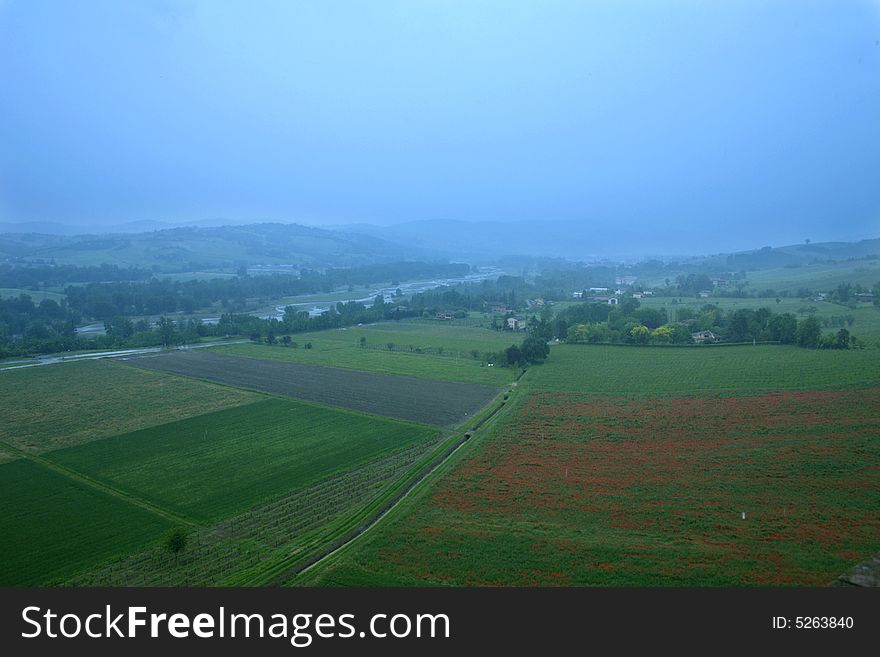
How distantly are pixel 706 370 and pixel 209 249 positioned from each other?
436 feet

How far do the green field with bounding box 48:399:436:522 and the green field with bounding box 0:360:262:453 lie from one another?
148cm

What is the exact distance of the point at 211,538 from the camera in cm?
1386

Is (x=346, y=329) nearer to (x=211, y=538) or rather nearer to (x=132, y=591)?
(x=211, y=538)

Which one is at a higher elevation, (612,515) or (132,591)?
(132,591)

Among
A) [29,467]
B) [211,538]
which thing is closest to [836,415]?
[211,538]

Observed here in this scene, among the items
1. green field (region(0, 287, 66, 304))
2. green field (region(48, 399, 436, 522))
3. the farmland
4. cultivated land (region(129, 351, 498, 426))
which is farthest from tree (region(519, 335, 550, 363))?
green field (region(0, 287, 66, 304))

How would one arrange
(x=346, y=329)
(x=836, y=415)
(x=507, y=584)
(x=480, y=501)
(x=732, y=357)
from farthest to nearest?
(x=346, y=329), (x=732, y=357), (x=836, y=415), (x=480, y=501), (x=507, y=584)

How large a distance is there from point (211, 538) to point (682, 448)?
14308mm

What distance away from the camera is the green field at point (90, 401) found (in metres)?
22.3

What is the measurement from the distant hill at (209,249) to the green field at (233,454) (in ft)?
343

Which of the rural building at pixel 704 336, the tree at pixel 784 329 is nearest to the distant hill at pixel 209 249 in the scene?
the rural building at pixel 704 336

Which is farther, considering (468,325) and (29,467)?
(468,325)

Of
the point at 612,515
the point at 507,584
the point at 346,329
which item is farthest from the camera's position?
the point at 346,329

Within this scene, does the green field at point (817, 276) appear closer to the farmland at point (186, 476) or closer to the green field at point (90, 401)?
the farmland at point (186, 476)
